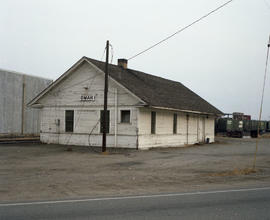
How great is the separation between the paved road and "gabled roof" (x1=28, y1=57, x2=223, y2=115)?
47.9ft

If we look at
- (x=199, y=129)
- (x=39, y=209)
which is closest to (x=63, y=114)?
(x=199, y=129)

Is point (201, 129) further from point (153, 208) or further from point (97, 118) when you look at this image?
point (153, 208)

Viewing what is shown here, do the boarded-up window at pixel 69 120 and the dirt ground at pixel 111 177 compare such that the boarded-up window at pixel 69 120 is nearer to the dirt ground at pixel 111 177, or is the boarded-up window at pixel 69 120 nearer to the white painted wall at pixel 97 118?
the white painted wall at pixel 97 118

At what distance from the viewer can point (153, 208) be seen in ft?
24.8

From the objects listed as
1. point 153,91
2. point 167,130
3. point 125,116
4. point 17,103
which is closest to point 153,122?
point 167,130

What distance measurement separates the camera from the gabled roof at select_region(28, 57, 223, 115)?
2450cm

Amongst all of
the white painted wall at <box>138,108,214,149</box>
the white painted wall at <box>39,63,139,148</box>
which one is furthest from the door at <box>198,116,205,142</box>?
the white painted wall at <box>39,63,139,148</box>

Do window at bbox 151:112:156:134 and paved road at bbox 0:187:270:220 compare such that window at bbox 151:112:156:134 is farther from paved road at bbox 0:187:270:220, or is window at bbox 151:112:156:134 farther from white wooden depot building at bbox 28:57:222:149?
paved road at bbox 0:187:270:220

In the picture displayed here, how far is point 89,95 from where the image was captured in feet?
85.1

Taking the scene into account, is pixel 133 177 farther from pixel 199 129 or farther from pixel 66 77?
pixel 199 129

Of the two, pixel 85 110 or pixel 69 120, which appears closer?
pixel 85 110

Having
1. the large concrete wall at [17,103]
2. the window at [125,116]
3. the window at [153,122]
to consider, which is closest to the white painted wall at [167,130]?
the window at [153,122]

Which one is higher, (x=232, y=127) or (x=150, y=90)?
(x=150, y=90)

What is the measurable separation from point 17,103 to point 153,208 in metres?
32.3
